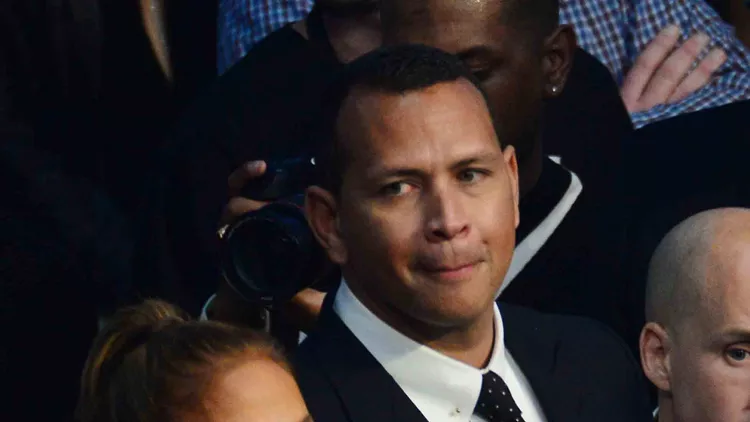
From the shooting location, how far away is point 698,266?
209 centimetres

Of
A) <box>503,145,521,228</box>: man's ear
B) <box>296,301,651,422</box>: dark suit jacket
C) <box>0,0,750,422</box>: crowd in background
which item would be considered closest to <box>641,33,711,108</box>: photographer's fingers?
<box>0,0,750,422</box>: crowd in background

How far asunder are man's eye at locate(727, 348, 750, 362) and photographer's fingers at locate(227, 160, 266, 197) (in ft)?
2.25

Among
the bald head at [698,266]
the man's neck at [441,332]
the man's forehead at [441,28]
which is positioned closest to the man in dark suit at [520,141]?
the man's forehead at [441,28]

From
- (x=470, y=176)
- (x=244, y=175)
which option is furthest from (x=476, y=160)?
(x=244, y=175)

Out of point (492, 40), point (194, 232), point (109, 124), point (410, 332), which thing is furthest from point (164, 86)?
point (410, 332)

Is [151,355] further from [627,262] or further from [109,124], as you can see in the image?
[109,124]

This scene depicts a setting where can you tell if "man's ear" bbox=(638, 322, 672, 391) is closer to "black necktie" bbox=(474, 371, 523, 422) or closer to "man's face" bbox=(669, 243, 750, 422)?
"man's face" bbox=(669, 243, 750, 422)

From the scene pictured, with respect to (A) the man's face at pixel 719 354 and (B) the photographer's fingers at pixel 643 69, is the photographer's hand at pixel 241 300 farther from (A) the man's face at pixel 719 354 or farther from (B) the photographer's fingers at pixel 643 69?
(B) the photographer's fingers at pixel 643 69

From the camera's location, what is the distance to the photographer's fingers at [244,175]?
6.86 ft

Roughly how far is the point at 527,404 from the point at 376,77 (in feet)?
1.54

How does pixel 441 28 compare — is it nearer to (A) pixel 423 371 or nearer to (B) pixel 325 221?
(B) pixel 325 221

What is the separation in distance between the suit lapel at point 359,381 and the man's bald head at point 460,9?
638 mm

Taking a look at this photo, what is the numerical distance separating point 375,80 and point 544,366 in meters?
0.45

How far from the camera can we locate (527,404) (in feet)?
6.40
